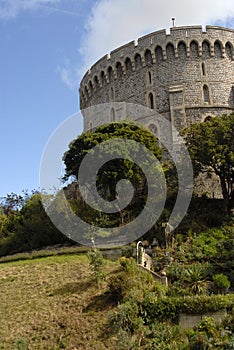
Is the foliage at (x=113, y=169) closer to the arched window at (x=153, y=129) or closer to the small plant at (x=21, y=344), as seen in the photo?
the arched window at (x=153, y=129)

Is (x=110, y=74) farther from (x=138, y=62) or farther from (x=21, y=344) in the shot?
(x=21, y=344)

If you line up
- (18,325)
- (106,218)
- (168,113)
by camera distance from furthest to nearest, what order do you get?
(168,113) → (106,218) → (18,325)

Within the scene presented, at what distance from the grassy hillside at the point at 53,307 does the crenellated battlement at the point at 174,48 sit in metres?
20.7

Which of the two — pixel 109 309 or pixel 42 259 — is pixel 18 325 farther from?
pixel 42 259

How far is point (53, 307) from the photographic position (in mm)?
19406

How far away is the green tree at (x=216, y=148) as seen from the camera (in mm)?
28438

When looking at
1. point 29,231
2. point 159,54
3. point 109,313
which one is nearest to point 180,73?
point 159,54

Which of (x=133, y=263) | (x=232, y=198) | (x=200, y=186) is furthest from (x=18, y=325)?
(x=200, y=186)

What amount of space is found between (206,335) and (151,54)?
92.2 feet

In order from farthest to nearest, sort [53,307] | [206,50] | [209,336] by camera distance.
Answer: [206,50] → [53,307] → [209,336]

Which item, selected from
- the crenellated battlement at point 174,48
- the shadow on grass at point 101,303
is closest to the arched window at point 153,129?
the crenellated battlement at point 174,48

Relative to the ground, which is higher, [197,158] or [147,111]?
[147,111]

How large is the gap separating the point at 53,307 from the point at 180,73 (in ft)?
80.4

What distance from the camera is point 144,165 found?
2953cm
